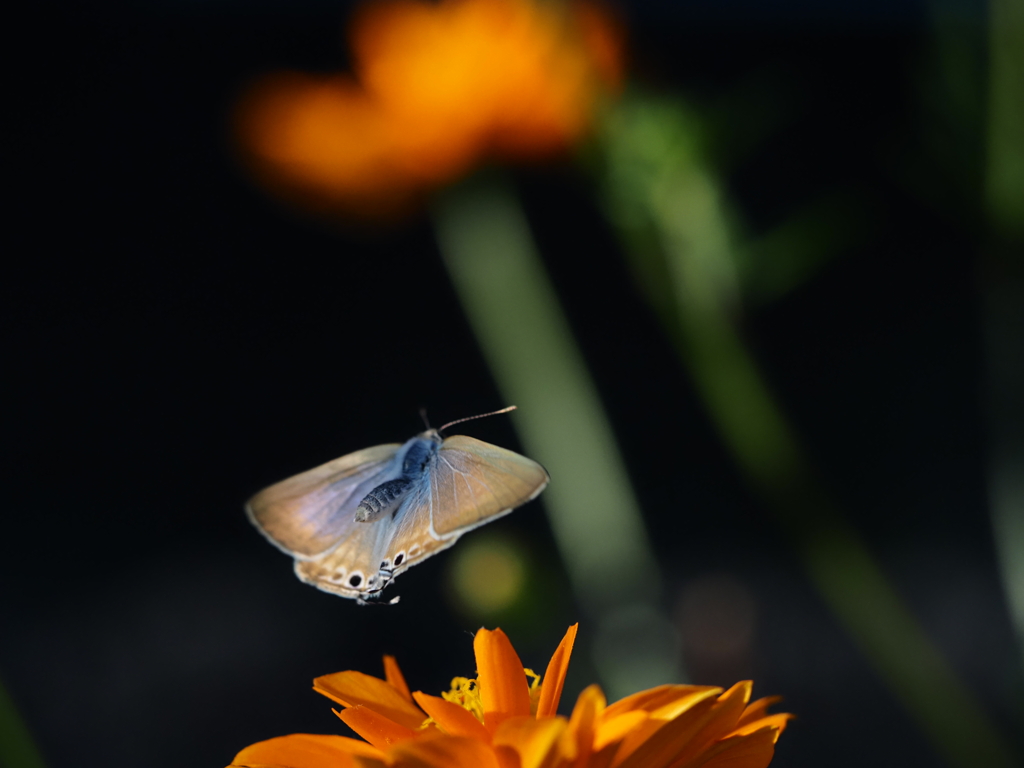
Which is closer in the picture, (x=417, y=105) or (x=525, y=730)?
(x=525, y=730)

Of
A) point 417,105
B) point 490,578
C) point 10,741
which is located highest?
point 417,105

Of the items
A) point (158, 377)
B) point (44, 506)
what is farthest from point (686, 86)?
point (44, 506)

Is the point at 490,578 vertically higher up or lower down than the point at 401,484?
lower down

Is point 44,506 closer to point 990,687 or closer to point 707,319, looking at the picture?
point 707,319

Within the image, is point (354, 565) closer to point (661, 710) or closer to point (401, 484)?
point (401, 484)

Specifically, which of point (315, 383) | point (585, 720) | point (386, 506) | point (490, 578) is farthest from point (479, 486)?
point (315, 383)

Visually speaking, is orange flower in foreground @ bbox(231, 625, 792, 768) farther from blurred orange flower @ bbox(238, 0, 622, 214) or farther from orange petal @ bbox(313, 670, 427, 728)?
blurred orange flower @ bbox(238, 0, 622, 214)

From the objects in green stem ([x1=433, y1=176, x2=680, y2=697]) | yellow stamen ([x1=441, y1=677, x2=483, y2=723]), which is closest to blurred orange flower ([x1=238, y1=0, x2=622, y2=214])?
green stem ([x1=433, y1=176, x2=680, y2=697])
